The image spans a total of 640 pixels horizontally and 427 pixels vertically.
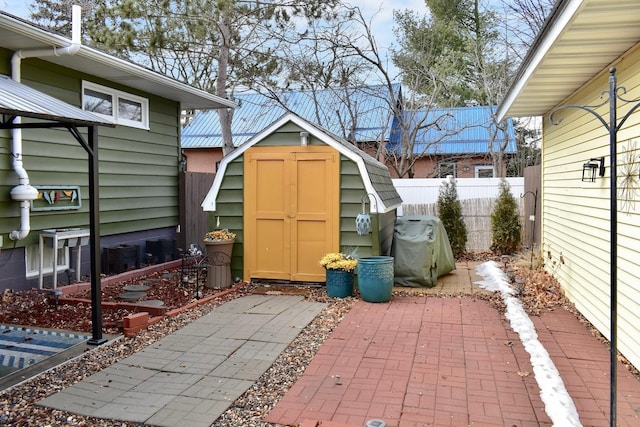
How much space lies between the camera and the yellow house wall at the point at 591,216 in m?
4.09

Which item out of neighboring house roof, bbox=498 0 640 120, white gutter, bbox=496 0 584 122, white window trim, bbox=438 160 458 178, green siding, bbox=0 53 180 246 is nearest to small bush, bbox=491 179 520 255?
neighboring house roof, bbox=498 0 640 120

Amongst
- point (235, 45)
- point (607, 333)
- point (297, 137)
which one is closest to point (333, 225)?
point (297, 137)

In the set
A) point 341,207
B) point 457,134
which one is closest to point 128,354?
point 341,207

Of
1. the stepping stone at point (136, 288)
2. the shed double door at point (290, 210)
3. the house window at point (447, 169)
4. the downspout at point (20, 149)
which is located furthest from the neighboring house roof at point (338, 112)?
the downspout at point (20, 149)

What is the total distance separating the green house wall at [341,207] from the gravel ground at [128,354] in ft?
5.08

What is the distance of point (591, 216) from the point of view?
209 inches

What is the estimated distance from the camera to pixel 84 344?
4.43m

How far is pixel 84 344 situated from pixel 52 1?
16.7 metres

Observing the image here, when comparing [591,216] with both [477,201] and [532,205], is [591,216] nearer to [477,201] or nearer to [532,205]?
[532,205]

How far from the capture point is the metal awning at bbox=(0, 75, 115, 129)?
347cm

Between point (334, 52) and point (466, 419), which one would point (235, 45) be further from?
point (466, 419)

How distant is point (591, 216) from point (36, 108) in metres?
5.51

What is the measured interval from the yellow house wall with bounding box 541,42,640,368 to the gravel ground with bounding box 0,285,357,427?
2.74 meters

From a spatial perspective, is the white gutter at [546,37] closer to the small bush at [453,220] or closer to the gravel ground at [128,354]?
the gravel ground at [128,354]
